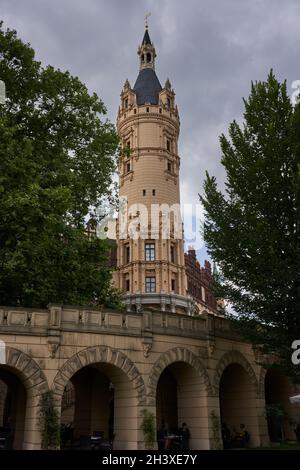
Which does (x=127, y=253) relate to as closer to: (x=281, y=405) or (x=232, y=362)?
(x=281, y=405)

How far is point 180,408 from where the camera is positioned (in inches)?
888

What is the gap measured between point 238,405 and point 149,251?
38292mm

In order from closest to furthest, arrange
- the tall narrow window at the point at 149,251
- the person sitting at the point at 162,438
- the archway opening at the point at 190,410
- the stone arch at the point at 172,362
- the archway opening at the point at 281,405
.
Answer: the stone arch at the point at 172,362, the person sitting at the point at 162,438, the archway opening at the point at 190,410, the archway opening at the point at 281,405, the tall narrow window at the point at 149,251

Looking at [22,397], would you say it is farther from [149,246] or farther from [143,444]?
[149,246]

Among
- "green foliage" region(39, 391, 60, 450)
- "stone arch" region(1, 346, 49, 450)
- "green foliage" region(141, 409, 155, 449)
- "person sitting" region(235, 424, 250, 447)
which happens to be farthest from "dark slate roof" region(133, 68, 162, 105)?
"green foliage" region(39, 391, 60, 450)

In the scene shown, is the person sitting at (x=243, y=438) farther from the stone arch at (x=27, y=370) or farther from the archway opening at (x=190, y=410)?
the stone arch at (x=27, y=370)

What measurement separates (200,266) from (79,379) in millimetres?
58938

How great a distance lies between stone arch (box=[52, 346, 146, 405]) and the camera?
18742 millimetres

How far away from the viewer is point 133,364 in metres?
Result: 20.3

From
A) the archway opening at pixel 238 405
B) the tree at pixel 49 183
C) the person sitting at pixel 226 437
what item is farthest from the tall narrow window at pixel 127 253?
the person sitting at pixel 226 437

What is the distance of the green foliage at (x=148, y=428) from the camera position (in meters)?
19.1

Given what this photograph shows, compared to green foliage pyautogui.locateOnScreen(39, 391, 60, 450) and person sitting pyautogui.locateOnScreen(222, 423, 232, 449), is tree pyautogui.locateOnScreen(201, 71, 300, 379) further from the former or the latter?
green foliage pyautogui.locateOnScreen(39, 391, 60, 450)

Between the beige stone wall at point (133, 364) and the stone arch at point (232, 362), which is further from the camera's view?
the stone arch at point (232, 362)

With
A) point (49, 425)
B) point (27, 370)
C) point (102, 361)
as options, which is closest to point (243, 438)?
point (102, 361)
